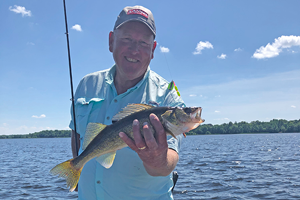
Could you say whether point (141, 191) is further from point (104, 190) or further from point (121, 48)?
point (121, 48)

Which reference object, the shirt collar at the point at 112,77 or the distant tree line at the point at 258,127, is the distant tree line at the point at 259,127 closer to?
the distant tree line at the point at 258,127

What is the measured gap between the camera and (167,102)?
3.12 m

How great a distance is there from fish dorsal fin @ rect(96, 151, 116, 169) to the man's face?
111cm

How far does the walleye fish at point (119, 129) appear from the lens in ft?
8.06

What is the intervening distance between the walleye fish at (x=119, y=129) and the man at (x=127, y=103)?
14 centimetres

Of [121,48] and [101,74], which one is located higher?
[121,48]

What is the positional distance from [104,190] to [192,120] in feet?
4.79

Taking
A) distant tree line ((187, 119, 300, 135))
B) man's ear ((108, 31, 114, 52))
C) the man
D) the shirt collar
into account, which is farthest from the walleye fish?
distant tree line ((187, 119, 300, 135))

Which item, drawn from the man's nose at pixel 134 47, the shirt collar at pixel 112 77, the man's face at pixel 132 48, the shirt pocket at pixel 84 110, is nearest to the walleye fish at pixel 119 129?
the shirt pocket at pixel 84 110

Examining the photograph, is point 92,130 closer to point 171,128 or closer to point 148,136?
point 148,136

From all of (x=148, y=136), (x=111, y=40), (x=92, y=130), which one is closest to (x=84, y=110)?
(x=92, y=130)

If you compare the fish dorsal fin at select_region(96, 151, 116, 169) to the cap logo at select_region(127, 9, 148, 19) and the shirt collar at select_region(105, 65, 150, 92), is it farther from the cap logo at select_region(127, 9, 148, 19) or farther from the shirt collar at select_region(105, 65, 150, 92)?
the cap logo at select_region(127, 9, 148, 19)

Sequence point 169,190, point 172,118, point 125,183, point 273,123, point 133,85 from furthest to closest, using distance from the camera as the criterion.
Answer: point 273,123 → point 133,85 → point 169,190 → point 125,183 → point 172,118

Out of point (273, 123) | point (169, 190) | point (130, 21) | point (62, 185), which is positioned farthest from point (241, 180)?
point (273, 123)
